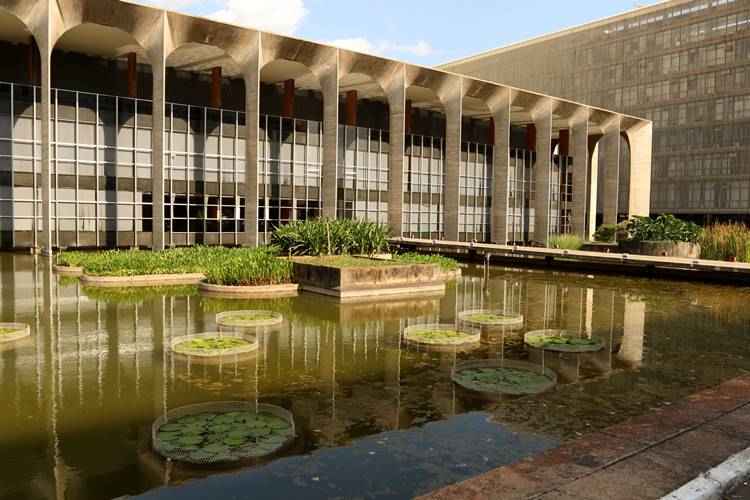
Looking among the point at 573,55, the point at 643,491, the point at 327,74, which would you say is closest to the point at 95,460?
the point at 643,491

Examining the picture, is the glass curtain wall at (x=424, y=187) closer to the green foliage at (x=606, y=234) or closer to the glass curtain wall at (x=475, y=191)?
the glass curtain wall at (x=475, y=191)

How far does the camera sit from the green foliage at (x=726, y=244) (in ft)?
93.5

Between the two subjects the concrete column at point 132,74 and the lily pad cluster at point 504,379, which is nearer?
the lily pad cluster at point 504,379

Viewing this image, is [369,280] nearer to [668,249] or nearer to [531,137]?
[668,249]

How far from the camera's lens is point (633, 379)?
376 inches

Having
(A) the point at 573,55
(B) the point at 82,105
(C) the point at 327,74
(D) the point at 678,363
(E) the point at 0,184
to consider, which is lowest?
(D) the point at 678,363

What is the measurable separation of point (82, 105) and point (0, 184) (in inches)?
244

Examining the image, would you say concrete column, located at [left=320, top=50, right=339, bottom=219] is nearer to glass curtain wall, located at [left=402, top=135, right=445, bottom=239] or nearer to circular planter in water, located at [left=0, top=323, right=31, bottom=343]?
glass curtain wall, located at [left=402, top=135, right=445, bottom=239]

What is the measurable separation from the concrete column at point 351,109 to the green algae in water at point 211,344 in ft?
120

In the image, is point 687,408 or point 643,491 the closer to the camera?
point 643,491

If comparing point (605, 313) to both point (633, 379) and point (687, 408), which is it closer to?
point (633, 379)

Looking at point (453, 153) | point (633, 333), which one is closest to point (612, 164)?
point (453, 153)

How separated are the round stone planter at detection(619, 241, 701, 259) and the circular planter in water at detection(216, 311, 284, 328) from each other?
80.2 ft

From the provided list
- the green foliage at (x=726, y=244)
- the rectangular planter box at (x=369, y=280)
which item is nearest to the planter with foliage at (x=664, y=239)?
the green foliage at (x=726, y=244)
